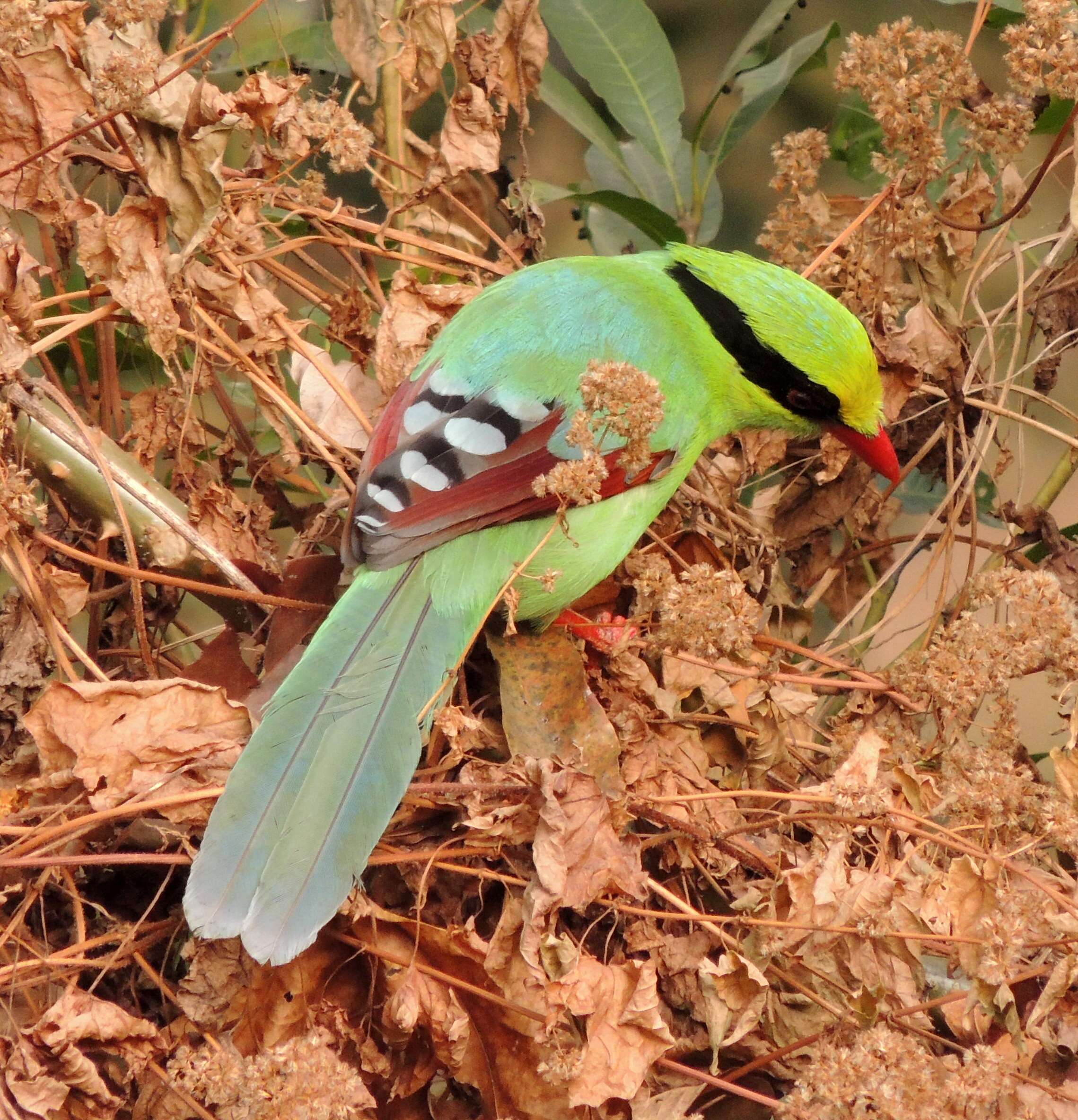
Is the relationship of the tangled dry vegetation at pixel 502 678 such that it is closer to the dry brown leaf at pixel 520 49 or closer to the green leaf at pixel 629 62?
the dry brown leaf at pixel 520 49

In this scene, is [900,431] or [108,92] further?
[900,431]

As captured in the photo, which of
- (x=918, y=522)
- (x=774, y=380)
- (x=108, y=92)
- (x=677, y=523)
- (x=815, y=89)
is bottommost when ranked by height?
(x=918, y=522)

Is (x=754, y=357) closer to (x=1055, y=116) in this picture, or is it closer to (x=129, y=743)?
(x=1055, y=116)

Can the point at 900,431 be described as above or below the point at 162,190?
below

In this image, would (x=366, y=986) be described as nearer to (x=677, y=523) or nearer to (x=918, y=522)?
(x=677, y=523)

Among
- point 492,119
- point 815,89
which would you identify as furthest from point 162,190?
point 815,89

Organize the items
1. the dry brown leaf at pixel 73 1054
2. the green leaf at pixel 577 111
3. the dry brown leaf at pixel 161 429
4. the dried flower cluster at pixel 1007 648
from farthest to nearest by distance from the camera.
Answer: the green leaf at pixel 577 111
the dry brown leaf at pixel 161 429
the dried flower cluster at pixel 1007 648
the dry brown leaf at pixel 73 1054

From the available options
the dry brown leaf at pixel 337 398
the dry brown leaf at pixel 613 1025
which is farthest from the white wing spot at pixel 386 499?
the dry brown leaf at pixel 613 1025

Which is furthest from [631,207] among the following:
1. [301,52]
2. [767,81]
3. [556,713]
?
[556,713]
